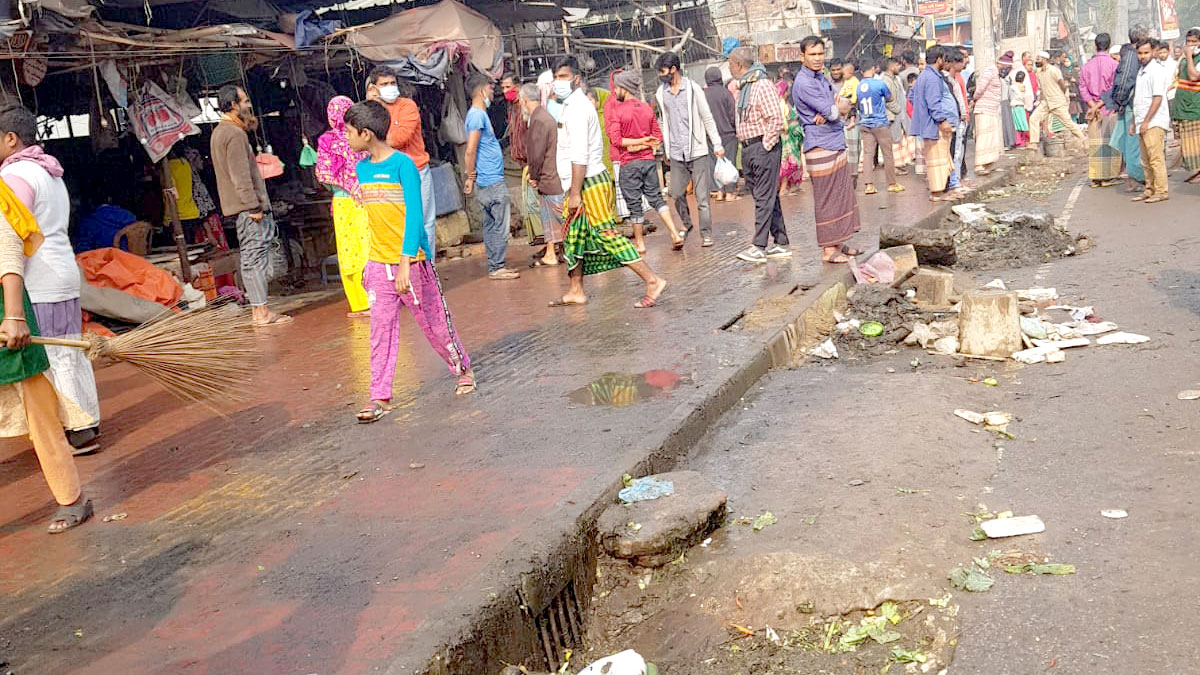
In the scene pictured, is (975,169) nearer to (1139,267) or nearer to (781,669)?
(1139,267)

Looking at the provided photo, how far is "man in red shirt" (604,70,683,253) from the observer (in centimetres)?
1047

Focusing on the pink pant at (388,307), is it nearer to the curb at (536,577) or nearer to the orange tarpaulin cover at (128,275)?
the curb at (536,577)

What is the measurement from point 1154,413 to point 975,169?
12.3m

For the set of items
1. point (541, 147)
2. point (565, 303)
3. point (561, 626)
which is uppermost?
point (541, 147)

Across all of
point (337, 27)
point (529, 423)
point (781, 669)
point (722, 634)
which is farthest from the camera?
point (337, 27)

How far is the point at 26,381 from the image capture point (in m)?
4.62

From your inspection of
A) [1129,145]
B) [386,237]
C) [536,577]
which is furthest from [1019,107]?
[536,577]

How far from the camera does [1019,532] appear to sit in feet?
12.8

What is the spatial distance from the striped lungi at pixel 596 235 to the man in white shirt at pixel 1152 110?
21.6ft

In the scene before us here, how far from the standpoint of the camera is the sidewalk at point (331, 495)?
3.55 m

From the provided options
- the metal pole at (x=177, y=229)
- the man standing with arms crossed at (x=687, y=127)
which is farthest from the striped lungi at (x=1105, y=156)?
the metal pole at (x=177, y=229)

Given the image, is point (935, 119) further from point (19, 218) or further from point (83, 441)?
point (19, 218)

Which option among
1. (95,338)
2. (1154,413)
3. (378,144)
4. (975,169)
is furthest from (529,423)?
(975,169)

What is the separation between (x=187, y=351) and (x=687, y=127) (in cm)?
656
